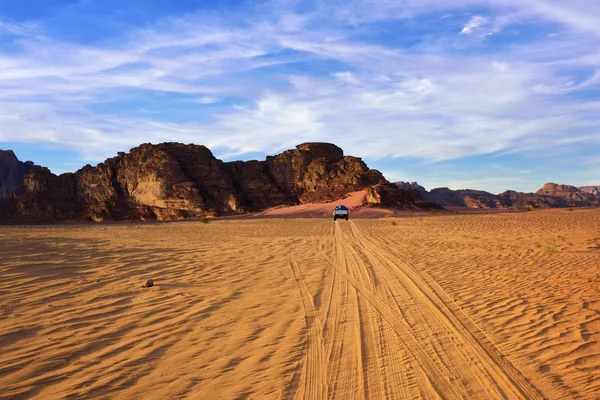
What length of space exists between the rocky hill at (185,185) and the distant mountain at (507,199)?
38610 mm

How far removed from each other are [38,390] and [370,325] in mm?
3938

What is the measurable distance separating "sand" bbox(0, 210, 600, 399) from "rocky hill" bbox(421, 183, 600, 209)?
304ft

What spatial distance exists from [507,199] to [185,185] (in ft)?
263

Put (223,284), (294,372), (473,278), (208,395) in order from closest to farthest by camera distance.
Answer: (208,395) → (294,372) → (223,284) → (473,278)

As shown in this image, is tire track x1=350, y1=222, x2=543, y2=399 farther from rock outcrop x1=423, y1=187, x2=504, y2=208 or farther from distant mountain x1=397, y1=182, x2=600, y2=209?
rock outcrop x1=423, y1=187, x2=504, y2=208

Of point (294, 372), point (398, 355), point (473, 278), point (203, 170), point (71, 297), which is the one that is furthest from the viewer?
point (203, 170)

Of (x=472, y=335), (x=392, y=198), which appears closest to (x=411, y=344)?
(x=472, y=335)

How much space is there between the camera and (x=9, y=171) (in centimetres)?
9738

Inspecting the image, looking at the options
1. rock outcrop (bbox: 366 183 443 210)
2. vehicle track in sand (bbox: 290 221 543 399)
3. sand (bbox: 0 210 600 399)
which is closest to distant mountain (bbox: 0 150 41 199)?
rock outcrop (bbox: 366 183 443 210)

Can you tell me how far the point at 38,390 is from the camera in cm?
354

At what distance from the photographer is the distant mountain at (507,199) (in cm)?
9156

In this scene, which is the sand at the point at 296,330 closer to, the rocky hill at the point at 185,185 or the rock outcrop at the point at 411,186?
the rocky hill at the point at 185,185

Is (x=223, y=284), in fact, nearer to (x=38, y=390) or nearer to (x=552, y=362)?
(x=38, y=390)

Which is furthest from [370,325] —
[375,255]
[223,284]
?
[375,255]
